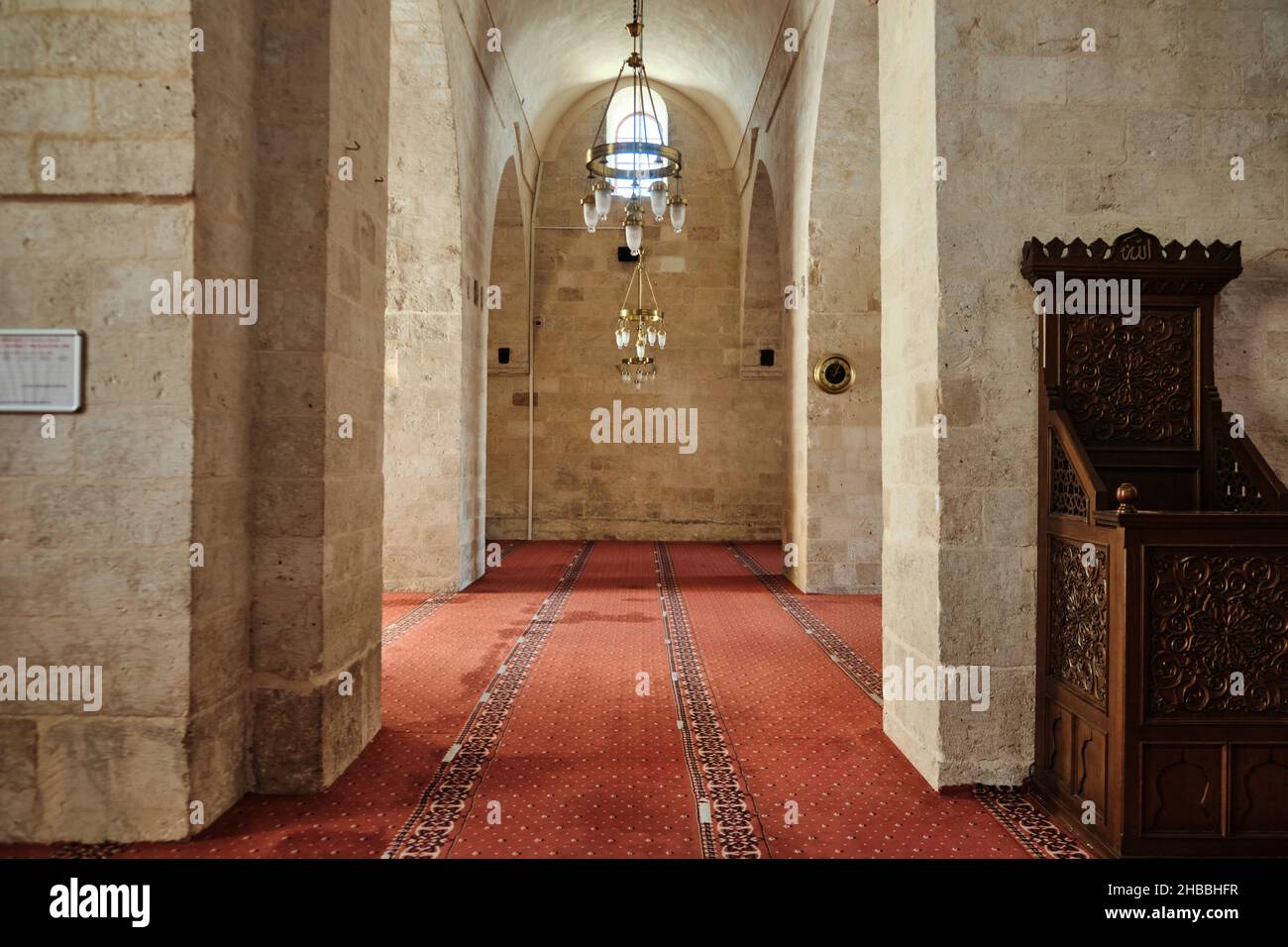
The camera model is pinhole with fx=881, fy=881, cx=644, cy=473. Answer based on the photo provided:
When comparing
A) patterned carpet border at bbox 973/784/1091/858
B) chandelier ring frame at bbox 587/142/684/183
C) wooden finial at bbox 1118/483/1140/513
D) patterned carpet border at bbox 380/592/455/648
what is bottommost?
patterned carpet border at bbox 973/784/1091/858

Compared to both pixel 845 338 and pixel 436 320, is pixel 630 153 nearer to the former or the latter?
pixel 436 320

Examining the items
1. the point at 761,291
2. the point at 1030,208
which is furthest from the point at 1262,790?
the point at 761,291

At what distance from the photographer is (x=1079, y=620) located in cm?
289

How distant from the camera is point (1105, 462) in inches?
123

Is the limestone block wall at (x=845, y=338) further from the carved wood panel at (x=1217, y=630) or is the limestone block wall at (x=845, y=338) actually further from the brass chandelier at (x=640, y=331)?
the carved wood panel at (x=1217, y=630)

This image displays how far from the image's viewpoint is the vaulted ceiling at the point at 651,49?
372 inches

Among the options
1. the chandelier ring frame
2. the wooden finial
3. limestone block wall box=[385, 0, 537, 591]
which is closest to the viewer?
the wooden finial

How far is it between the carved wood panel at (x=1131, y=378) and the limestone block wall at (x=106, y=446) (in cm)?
299

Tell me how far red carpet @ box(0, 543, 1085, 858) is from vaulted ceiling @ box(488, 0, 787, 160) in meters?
6.38

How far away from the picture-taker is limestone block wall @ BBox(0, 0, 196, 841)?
2.70m

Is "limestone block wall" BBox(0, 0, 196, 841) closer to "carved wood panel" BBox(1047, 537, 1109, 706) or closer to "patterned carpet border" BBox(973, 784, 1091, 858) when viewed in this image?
"patterned carpet border" BBox(973, 784, 1091, 858)

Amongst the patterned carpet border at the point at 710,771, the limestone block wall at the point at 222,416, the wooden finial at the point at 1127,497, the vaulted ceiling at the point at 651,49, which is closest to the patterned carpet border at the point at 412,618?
the patterned carpet border at the point at 710,771

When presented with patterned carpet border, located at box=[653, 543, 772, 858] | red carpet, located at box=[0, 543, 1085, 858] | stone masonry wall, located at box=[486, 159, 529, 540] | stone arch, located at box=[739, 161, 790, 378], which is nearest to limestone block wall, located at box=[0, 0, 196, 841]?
red carpet, located at box=[0, 543, 1085, 858]
